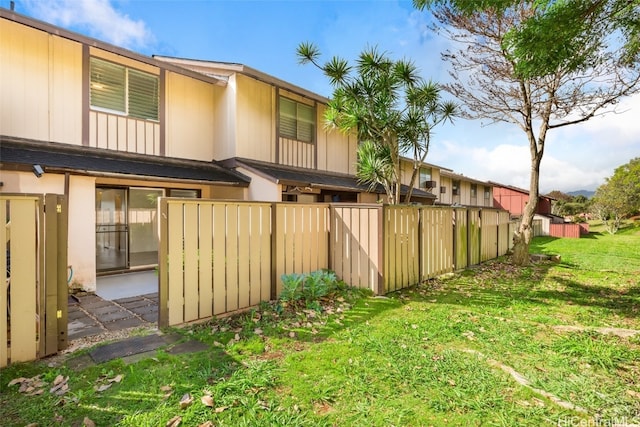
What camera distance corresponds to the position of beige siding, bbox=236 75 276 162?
931cm

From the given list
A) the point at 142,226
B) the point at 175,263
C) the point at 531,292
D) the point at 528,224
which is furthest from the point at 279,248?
the point at 528,224

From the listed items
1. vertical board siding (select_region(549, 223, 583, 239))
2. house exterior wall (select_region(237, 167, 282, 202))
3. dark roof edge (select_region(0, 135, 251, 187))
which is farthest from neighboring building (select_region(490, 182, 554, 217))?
dark roof edge (select_region(0, 135, 251, 187))

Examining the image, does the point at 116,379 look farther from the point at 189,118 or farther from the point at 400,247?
the point at 189,118

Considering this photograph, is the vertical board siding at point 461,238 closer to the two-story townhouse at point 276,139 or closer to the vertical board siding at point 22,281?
the two-story townhouse at point 276,139

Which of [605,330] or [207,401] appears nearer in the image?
[207,401]

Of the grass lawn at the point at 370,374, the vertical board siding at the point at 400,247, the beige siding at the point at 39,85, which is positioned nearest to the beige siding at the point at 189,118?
the beige siding at the point at 39,85

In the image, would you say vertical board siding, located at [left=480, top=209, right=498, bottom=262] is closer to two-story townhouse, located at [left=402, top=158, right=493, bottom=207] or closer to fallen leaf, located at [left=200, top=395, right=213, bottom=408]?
two-story townhouse, located at [left=402, top=158, right=493, bottom=207]

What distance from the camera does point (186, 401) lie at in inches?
95.3

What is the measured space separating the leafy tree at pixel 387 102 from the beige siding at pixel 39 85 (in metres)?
5.59

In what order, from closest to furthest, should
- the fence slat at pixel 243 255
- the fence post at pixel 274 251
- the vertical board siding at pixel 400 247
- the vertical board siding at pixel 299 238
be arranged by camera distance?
the fence slat at pixel 243 255 → the fence post at pixel 274 251 → the vertical board siding at pixel 299 238 → the vertical board siding at pixel 400 247

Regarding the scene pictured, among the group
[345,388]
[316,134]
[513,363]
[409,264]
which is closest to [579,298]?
[409,264]

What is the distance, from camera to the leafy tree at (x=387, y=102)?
859cm

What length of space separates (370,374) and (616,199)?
100 feet

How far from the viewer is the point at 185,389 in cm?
263
